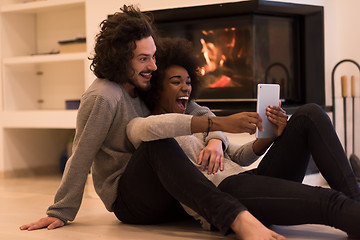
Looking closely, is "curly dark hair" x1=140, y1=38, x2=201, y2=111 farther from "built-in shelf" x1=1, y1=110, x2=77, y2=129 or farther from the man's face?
"built-in shelf" x1=1, y1=110, x2=77, y2=129

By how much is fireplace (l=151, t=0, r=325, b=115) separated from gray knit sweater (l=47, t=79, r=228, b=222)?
140 centimetres

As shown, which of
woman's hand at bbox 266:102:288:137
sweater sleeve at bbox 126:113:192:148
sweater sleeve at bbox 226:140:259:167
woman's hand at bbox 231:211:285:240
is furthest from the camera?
sweater sleeve at bbox 226:140:259:167

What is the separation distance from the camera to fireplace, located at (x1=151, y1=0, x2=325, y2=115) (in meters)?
3.69

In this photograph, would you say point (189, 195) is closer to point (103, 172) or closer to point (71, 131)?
point (103, 172)

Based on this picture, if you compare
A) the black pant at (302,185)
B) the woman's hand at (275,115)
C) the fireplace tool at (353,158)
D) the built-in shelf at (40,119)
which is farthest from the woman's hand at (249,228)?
the built-in shelf at (40,119)

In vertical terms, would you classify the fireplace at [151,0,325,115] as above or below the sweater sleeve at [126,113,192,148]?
above

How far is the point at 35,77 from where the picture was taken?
4.99m

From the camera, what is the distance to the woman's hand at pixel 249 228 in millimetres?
1893

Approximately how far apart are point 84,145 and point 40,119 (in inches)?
93.4

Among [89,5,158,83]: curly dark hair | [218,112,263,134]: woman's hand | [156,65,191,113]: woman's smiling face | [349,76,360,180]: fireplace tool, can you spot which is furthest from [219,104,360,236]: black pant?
[349,76,360,180]: fireplace tool

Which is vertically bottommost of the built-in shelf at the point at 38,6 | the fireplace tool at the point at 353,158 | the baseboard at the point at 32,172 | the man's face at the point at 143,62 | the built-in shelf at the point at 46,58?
the baseboard at the point at 32,172

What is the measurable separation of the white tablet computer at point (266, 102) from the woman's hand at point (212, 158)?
17cm

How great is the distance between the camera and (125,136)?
227cm

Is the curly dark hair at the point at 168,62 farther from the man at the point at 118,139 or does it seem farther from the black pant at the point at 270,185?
the black pant at the point at 270,185
